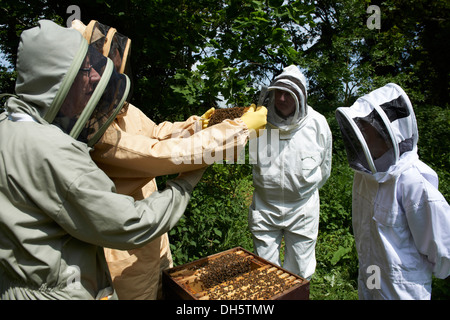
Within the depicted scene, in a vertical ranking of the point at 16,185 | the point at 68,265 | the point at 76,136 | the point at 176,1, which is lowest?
the point at 68,265

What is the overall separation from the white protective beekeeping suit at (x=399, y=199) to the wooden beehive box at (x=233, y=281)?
0.70 m

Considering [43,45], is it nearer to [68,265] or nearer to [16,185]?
[16,185]

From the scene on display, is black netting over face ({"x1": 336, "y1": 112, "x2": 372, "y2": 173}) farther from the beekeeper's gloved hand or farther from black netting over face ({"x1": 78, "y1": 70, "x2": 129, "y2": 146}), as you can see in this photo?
black netting over face ({"x1": 78, "y1": 70, "x2": 129, "y2": 146})

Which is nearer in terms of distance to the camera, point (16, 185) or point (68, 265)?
point (16, 185)

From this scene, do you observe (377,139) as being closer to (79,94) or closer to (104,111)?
(104,111)

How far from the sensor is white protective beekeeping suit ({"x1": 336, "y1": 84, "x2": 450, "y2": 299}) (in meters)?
1.84

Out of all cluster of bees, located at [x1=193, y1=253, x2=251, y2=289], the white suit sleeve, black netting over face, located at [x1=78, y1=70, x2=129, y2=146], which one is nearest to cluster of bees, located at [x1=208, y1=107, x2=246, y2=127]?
black netting over face, located at [x1=78, y1=70, x2=129, y2=146]

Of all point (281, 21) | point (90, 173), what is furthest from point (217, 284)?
point (281, 21)

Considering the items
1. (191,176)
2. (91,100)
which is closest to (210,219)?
(191,176)

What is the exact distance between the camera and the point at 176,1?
9.94 ft

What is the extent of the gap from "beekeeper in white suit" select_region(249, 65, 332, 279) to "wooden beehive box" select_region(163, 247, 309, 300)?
99 cm

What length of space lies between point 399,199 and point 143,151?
1696mm

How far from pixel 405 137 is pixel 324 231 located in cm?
380

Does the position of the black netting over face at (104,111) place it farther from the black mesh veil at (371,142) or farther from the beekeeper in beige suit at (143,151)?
the black mesh veil at (371,142)
